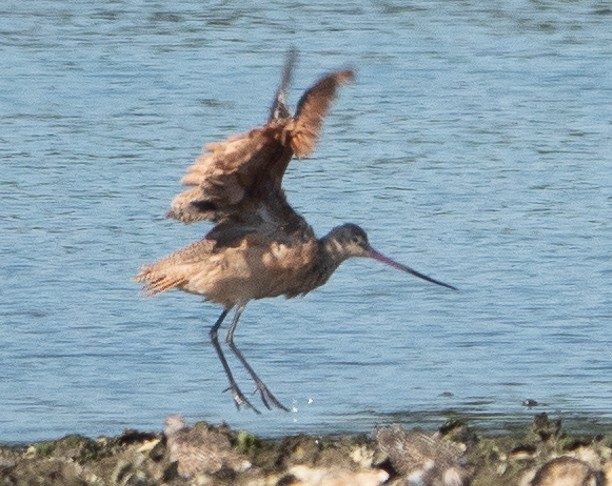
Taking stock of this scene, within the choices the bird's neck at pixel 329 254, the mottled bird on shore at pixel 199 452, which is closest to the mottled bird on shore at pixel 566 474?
the mottled bird on shore at pixel 199 452

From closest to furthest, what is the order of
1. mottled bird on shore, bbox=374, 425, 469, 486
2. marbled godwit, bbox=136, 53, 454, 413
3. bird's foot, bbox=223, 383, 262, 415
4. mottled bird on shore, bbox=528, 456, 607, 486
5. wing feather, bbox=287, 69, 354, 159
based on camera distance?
A: mottled bird on shore, bbox=528, 456, 607, 486
mottled bird on shore, bbox=374, 425, 469, 486
wing feather, bbox=287, 69, 354, 159
marbled godwit, bbox=136, 53, 454, 413
bird's foot, bbox=223, 383, 262, 415

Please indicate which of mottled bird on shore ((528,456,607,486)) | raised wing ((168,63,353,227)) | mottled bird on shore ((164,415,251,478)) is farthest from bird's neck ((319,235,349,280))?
mottled bird on shore ((528,456,607,486))

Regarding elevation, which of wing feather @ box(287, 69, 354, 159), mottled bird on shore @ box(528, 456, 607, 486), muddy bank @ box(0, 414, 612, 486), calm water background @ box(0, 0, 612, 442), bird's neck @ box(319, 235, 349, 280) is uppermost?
wing feather @ box(287, 69, 354, 159)

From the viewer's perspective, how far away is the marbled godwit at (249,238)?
768cm

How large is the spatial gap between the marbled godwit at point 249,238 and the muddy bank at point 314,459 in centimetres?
120

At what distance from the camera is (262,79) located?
15047mm

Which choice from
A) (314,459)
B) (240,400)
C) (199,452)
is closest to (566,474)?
(314,459)

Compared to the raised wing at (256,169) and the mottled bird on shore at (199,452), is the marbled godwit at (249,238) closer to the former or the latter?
the raised wing at (256,169)

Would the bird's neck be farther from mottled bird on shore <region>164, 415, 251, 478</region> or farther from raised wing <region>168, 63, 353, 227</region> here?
mottled bird on shore <region>164, 415, 251, 478</region>

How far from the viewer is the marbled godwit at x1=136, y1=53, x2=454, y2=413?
302 inches

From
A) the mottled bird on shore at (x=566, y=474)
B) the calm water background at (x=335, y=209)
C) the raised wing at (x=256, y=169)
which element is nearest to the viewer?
the mottled bird on shore at (x=566, y=474)

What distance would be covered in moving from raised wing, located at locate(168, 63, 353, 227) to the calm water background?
2.67ft

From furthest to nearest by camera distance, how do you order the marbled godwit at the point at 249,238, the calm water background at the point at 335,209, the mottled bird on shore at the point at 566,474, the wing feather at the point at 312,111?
the calm water background at the point at 335,209
the marbled godwit at the point at 249,238
the wing feather at the point at 312,111
the mottled bird on shore at the point at 566,474

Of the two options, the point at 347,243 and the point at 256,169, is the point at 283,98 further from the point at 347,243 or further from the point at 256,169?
the point at 347,243
